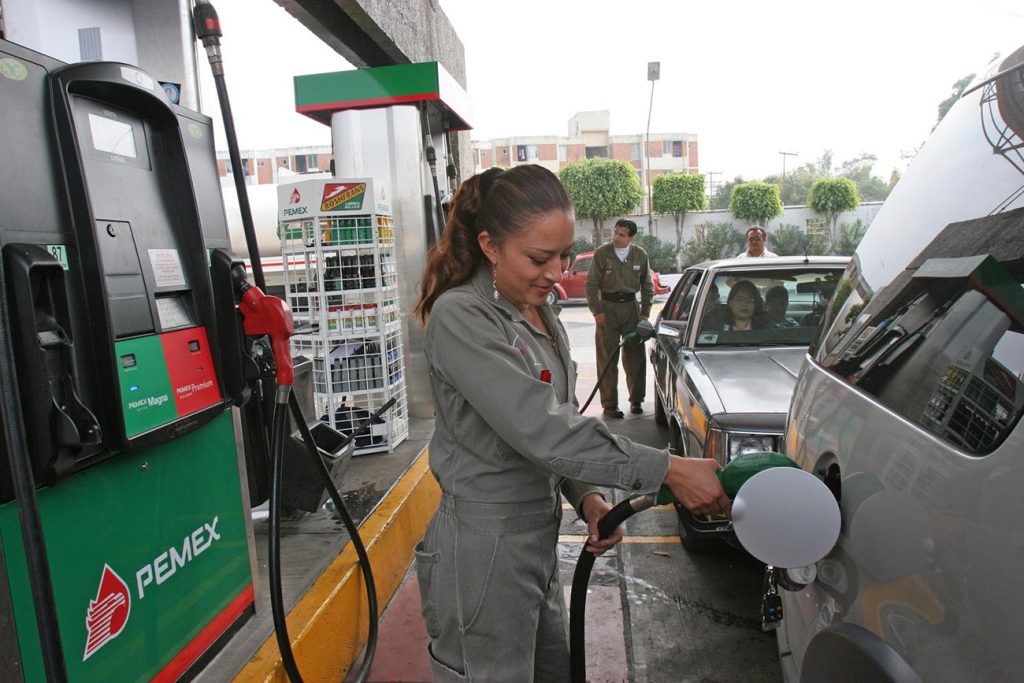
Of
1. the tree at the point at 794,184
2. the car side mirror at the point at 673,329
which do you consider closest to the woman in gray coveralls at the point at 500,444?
the car side mirror at the point at 673,329

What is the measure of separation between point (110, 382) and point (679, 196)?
39.8 m

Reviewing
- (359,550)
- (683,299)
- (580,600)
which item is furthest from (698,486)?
(683,299)

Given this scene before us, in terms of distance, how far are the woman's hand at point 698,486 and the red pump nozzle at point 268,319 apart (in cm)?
139

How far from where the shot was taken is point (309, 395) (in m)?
4.07

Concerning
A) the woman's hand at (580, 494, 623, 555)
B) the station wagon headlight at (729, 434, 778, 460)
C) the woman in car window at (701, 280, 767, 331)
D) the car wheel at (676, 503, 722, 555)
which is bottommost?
the car wheel at (676, 503, 722, 555)

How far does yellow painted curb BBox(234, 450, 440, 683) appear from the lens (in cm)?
252

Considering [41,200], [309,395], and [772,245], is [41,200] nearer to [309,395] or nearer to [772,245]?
[309,395]

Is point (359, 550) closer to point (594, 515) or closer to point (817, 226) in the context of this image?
point (594, 515)

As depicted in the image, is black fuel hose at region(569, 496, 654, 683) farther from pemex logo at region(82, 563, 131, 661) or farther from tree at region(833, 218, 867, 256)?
tree at region(833, 218, 867, 256)

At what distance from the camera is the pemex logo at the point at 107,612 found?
5.91ft

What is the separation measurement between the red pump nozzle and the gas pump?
14 centimetres

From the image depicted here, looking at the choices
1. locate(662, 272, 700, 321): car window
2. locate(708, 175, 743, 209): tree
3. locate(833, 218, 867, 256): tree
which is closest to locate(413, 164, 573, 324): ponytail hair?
locate(662, 272, 700, 321): car window

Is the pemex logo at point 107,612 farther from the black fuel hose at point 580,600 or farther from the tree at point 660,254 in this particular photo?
the tree at point 660,254

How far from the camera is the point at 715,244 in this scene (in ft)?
122
